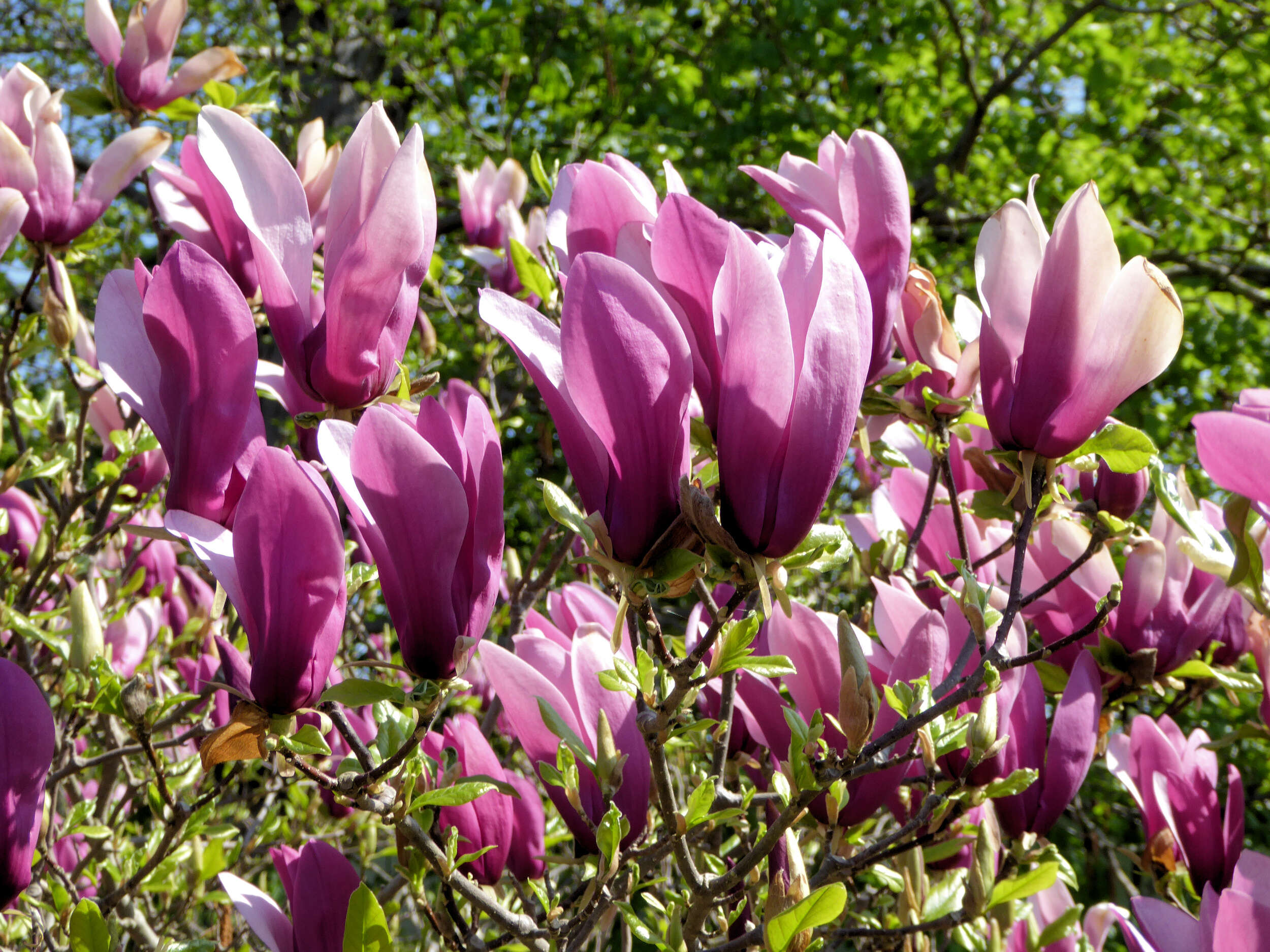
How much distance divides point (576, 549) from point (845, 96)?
3597mm

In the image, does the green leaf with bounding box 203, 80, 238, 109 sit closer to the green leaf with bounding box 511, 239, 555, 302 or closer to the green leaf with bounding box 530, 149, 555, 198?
the green leaf with bounding box 530, 149, 555, 198

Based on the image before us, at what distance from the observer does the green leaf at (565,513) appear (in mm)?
609

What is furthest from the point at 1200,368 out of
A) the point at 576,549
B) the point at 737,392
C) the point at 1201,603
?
the point at 737,392

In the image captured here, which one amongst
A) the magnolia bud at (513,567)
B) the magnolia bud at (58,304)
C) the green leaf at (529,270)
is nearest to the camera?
the green leaf at (529,270)

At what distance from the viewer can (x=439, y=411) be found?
0.64 m

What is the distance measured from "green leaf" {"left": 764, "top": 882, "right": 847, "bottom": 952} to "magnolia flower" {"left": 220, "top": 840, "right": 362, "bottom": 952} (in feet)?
1.08

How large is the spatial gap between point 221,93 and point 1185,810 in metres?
1.71

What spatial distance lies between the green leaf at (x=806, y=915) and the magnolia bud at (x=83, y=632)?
0.64m

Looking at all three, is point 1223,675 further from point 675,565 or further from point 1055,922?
point 675,565

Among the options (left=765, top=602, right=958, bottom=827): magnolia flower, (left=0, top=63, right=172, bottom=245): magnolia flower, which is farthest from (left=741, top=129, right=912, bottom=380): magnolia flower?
(left=0, top=63, right=172, bottom=245): magnolia flower

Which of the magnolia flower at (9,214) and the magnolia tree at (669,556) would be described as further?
the magnolia flower at (9,214)

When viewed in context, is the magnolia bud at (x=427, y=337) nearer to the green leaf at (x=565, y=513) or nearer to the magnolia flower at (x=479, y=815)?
the magnolia flower at (x=479, y=815)

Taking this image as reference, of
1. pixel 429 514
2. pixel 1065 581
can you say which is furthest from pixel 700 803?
pixel 1065 581

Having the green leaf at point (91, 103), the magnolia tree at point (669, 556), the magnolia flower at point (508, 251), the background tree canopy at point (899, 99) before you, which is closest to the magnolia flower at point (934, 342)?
the magnolia tree at point (669, 556)
